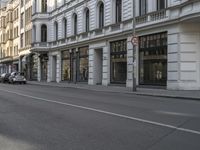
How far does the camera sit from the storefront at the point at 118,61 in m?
36.6

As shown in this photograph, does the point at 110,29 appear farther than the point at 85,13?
No

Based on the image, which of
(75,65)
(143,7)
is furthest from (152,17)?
(75,65)

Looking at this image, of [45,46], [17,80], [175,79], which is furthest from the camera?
[45,46]

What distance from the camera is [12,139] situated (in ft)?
31.6

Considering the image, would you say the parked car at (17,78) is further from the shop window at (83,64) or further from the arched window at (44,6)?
the arched window at (44,6)

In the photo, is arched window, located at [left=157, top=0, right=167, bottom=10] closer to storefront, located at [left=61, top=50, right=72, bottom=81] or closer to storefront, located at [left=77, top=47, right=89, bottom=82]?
storefront, located at [left=77, top=47, right=89, bottom=82]

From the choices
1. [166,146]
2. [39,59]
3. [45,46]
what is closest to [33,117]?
→ [166,146]

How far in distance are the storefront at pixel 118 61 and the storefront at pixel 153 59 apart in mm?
2733

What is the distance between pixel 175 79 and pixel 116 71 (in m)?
10.3

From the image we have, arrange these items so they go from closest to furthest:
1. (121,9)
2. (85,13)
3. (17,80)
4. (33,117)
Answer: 1. (33,117)
2. (121,9)
3. (85,13)
4. (17,80)

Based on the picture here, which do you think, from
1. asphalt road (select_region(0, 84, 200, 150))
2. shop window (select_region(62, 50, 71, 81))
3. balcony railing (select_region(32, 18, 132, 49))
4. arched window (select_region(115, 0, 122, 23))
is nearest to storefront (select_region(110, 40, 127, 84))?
balcony railing (select_region(32, 18, 132, 49))

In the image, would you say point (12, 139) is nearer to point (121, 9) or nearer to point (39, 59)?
point (121, 9)

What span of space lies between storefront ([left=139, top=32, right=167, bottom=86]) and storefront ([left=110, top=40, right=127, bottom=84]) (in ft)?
8.97

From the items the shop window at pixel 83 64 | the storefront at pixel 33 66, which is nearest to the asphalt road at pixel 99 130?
the shop window at pixel 83 64
